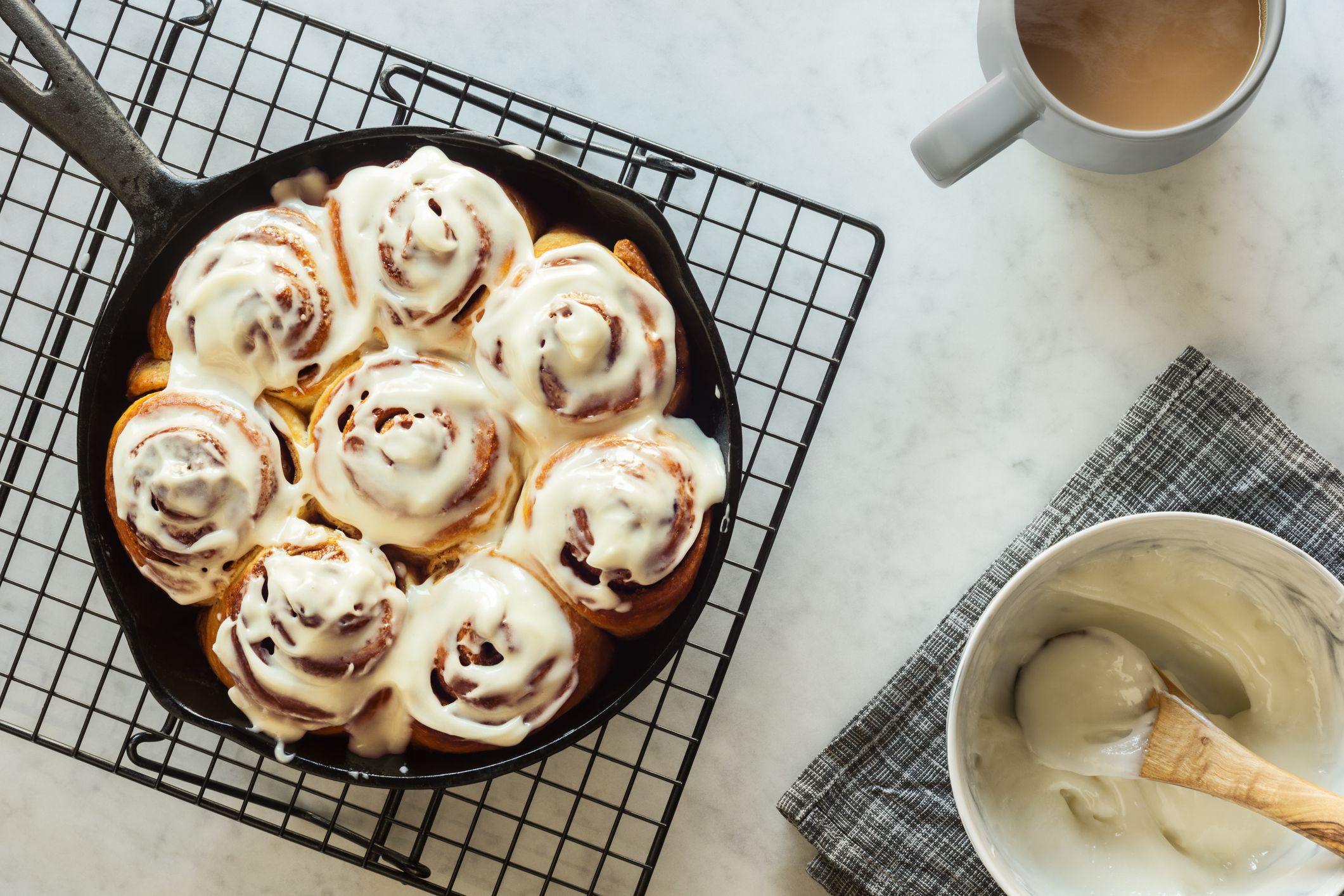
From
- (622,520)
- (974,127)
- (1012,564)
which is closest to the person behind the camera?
(622,520)

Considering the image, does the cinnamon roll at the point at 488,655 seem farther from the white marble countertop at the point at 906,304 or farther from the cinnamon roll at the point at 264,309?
the white marble countertop at the point at 906,304

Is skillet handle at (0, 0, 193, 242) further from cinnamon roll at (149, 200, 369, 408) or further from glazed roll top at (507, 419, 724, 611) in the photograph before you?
glazed roll top at (507, 419, 724, 611)

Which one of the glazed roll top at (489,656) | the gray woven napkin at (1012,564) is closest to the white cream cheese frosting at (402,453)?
the glazed roll top at (489,656)

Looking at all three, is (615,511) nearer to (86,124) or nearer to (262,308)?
(262,308)

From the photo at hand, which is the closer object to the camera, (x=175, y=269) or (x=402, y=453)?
(x=402, y=453)

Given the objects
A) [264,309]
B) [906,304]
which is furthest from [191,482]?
[906,304]

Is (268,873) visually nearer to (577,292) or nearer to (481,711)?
(481,711)
